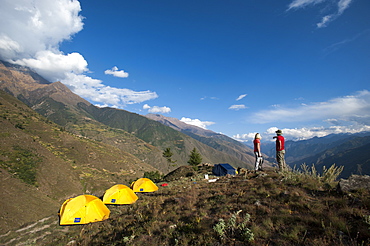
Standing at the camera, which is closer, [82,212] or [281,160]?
[281,160]

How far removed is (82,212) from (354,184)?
18.7 metres

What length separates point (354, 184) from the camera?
660 cm

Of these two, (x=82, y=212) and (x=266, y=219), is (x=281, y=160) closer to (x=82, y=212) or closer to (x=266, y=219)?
(x=266, y=219)

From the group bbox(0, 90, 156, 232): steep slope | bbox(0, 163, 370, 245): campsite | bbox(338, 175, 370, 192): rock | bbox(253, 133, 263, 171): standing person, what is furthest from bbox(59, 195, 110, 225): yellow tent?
bbox(338, 175, 370, 192): rock

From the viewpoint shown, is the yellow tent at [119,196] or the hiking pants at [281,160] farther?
the yellow tent at [119,196]

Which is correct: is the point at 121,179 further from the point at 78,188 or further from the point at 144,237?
the point at 144,237

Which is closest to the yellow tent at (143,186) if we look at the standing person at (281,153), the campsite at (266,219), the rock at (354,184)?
the campsite at (266,219)

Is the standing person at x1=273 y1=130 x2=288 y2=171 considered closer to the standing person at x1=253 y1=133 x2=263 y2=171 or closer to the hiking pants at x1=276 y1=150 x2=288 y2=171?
the hiking pants at x1=276 y1=150 x2=288 y2=171

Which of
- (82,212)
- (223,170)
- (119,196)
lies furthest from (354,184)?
(223,170)

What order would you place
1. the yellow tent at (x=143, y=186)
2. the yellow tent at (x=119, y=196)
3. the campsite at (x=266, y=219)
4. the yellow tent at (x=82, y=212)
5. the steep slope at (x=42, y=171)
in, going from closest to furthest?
the campsite at (x=266, y=219) → the yellow tent at (x=82, y=212) → the yellow tent at (x=119, y=196) → the yellow tent at (x=143, y=186) → the steep slope at (x=42, y=171)

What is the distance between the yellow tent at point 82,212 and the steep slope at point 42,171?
15.9 metres

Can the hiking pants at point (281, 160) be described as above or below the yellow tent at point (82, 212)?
above

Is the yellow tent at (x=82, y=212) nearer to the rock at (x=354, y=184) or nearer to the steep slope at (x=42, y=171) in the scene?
the steep slope at (x=42, y=171)

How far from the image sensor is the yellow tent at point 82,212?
47.5 ft
